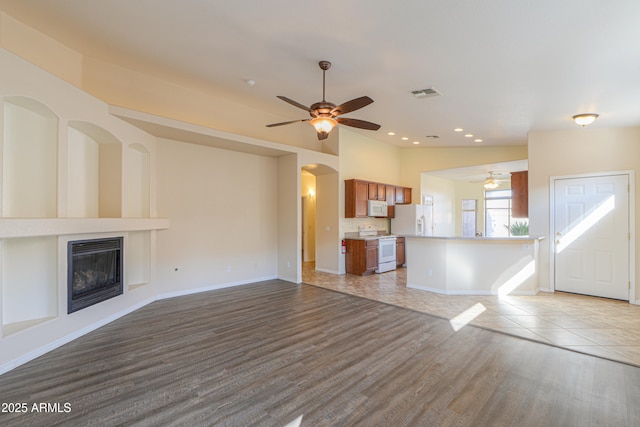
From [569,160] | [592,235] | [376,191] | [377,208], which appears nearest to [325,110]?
[376,191]

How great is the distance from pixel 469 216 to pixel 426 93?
8613mm

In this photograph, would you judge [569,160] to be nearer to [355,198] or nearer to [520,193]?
[520,193]

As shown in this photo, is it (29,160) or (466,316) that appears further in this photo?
(466,316)

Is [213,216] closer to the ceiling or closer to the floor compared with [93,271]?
closer to the ceiling

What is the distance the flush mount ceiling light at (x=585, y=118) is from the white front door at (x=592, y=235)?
3.68 feet

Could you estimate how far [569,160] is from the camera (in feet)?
17.3

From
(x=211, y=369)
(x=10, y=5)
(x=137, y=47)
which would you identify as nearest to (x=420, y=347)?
(x=211, y=369)

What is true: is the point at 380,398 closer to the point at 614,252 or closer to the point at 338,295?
the point at 338,295

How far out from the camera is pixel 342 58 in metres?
3.51

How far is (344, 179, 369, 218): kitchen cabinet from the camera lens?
6922 mm

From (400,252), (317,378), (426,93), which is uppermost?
(426,93)

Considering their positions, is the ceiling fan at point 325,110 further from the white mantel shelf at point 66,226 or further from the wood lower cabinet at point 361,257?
the wood lower cabinet at point 361,257

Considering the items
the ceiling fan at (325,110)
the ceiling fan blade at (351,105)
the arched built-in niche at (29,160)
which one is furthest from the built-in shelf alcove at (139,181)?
the ceiling fan blade at (351,105)

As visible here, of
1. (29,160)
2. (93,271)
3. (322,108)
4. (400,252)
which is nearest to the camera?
(29,160)
